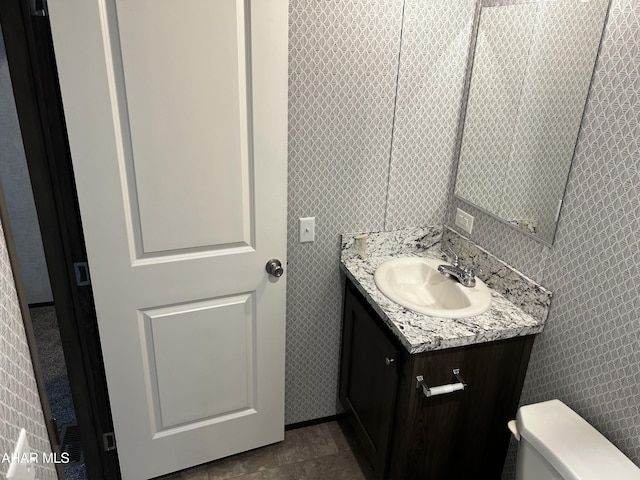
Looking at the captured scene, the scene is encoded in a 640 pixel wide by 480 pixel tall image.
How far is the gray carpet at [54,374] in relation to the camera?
2.13 m

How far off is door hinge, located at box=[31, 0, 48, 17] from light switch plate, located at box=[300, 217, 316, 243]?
104 centimetres

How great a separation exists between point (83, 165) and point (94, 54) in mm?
319

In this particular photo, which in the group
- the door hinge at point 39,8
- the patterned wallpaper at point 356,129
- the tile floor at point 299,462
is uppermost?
the door hinge at point 39,8

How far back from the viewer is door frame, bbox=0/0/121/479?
127 cm

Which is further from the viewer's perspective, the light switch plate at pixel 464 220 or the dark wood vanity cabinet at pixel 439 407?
the light switch plate at pixel 464 220

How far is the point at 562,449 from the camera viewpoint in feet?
3.84

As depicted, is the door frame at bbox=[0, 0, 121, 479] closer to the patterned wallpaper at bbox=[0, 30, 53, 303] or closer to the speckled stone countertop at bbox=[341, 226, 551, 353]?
the speckled stone countertop at bbox=[341, 226, 551, 353]

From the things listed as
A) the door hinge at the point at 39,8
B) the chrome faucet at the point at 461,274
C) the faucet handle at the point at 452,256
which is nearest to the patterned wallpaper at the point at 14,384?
the door hinge at the point at 39,8

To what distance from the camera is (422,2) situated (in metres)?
1.63

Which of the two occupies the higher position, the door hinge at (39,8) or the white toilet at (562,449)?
the door hinge at (39,8)

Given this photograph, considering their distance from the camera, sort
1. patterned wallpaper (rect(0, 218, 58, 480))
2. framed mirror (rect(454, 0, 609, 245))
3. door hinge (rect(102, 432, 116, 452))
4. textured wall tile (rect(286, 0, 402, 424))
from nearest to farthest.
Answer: patterned wallpaper (rect(0, 218, 58, 480))
framed mirror (rect(454, 0, 609, 245))
textured wall tile (rect(286, 0, 402, 424))
door hinge (rect(102, 432, 116, 452))

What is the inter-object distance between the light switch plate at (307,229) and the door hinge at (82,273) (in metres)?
0.78

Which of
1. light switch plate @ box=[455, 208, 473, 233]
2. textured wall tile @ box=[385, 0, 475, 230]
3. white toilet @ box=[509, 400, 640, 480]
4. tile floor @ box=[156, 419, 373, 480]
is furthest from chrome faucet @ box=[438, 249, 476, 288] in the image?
tile floor @ box=[156, 419, 373, 480]

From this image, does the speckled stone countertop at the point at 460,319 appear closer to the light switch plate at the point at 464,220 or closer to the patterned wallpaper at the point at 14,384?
the light switch plate at the point at 464,220
